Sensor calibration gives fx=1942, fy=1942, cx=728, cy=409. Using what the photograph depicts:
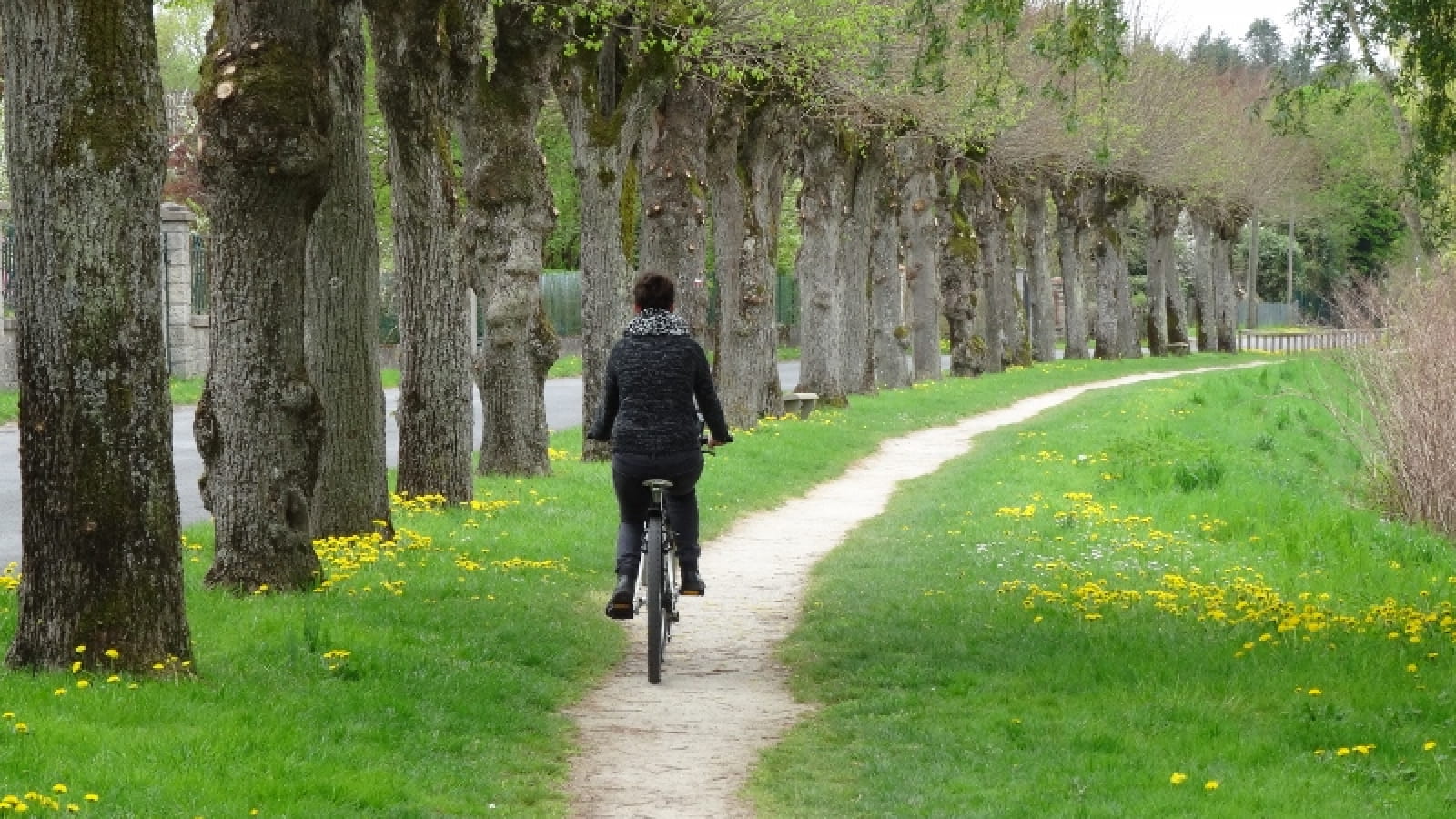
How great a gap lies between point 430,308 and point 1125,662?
8.82m

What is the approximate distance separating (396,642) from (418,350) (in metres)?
7.17

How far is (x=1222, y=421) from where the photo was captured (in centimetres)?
3312

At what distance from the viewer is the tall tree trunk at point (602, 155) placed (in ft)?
75.1

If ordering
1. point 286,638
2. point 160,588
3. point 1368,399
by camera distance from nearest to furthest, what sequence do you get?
1. point 160,588
2. point 286,638
3. point 1368,399

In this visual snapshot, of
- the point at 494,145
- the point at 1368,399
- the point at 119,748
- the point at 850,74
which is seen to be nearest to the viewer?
the point at 119,748

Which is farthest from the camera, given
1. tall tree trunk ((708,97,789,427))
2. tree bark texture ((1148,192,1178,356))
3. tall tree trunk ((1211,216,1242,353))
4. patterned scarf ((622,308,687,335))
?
tall tree trunk ((1211,216,1242,353))

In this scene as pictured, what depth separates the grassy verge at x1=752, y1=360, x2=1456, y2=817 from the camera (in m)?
7.95

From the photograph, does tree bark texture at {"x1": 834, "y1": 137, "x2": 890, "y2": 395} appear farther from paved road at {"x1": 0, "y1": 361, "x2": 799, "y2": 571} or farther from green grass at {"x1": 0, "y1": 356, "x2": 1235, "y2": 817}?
green grass at {"x1": 0, "y1": 356, "x2": 1235, "y2": 817}

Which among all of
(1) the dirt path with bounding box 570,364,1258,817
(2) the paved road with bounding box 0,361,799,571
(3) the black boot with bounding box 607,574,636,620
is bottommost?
(1) the dirt path with bounding box 570,364,1258,817

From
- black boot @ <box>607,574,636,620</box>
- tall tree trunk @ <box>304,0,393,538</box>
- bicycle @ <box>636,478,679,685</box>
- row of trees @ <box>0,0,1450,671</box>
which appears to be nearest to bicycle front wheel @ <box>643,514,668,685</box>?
bicycle @ <box>636,478,679,685</box>

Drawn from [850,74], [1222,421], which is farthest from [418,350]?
[1222,421]

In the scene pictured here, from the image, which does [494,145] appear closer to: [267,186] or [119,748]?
[267,186]

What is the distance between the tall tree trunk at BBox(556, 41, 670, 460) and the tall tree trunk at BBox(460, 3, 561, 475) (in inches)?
84.9

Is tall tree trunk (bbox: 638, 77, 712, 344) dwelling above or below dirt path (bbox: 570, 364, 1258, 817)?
above
